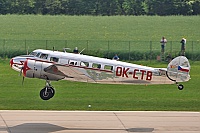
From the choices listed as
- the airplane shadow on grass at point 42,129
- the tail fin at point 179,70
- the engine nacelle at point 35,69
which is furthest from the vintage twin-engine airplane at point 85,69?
the airplane shadow on grass at point 42,129

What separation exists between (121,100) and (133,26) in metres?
58.3

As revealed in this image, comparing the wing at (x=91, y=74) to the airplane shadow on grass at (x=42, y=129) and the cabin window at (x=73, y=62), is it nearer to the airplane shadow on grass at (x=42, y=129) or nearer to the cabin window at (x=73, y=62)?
the cabin window at (x=73, y=62)

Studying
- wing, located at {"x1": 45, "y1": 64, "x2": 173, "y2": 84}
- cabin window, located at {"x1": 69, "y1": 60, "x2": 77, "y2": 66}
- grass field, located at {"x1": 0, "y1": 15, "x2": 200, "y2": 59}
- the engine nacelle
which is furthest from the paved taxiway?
grass field, located at {"x1": 0, "y1": 15, "x2": 200, "y2": 59}

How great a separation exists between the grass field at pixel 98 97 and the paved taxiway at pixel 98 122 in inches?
71.8

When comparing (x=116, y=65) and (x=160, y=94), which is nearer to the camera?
(x=116, y=65)

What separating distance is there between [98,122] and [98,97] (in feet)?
25.4

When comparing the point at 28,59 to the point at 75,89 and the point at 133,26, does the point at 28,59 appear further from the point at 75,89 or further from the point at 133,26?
the point at 133,26

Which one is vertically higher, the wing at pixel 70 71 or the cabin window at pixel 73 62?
the cabin window at pixel 73 62

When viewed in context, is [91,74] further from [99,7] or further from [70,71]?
[99,7]

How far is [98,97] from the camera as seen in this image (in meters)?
40.6

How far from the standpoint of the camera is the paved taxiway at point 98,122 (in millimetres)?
31344

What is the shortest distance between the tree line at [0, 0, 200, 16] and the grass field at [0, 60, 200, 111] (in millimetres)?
64167

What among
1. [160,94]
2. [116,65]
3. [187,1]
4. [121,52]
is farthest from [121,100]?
[187,1]

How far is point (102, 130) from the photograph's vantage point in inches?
1232
